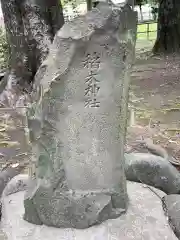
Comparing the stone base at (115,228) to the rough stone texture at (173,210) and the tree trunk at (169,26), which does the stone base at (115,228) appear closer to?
the rough stone texture at (173,210)

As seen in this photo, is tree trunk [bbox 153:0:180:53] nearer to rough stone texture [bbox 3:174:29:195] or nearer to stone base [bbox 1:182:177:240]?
rough stone texture [bbox 3:174:29:195]

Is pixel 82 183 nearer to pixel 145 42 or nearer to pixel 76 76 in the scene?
pixel 76 76

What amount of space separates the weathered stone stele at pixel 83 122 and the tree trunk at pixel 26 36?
5.13 metres

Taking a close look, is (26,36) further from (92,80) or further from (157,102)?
(92,80)

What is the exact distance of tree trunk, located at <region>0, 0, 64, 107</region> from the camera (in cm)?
793

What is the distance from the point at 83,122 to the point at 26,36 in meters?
5.47

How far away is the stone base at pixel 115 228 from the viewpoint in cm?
299

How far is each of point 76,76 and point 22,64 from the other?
5670 mm

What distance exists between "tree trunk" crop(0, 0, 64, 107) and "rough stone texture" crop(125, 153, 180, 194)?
4.54 m

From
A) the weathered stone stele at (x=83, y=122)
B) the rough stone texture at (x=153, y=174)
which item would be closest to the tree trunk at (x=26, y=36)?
the rough stone texture at (x=153, y=174)

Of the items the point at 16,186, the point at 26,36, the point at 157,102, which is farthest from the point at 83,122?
the point at 26,36

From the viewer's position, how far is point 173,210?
10.7 ft

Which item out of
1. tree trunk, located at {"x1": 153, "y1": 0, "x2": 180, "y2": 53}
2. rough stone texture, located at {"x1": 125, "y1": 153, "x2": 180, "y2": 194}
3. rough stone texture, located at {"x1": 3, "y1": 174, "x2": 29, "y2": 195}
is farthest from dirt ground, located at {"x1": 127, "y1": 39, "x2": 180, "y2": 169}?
rough stone texture, located at {"x1": 3, "y1": 174, "x2": 29, "y2": 195}

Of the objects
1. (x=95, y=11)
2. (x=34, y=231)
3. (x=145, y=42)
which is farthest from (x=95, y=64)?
(x=145, y=42)
